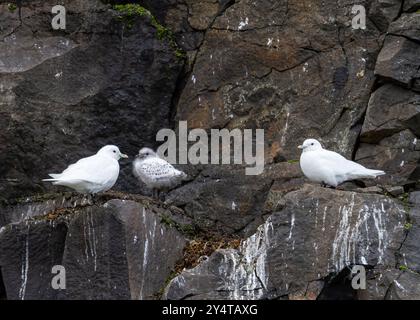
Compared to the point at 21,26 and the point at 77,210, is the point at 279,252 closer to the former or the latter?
the point at 77,210

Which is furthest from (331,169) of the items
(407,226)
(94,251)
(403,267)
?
(94,251)

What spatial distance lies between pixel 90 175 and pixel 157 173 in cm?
171

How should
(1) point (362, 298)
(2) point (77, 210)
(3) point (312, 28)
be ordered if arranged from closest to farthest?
(1) point (362, 298)
(2) point (77, 210)
(3) point (312, 28)

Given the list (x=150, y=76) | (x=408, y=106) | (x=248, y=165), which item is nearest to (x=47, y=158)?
(x=150, y=76)

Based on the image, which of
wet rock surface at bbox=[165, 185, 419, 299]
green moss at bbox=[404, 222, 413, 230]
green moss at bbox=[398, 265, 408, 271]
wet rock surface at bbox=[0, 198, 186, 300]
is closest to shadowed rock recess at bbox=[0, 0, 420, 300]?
wet rock surface at bbox=[0, 198, 186, 300]

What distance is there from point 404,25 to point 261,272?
4.60 m

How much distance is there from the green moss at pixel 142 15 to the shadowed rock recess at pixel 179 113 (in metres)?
0.03

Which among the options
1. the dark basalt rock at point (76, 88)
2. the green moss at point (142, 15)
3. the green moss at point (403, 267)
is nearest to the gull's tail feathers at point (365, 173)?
the green moss at point (403, 267)

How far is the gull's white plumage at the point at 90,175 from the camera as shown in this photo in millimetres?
14820

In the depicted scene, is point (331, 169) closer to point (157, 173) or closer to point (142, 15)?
point (157, 173)

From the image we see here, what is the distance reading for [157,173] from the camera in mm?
Answer: 16406

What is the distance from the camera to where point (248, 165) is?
16.8 metres

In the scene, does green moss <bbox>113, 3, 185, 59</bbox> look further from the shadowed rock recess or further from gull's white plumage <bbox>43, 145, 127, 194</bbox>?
gull's white plumage <bbox>43, 145, 127, 194</bbox>

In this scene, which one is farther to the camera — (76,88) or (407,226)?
(76,88)
